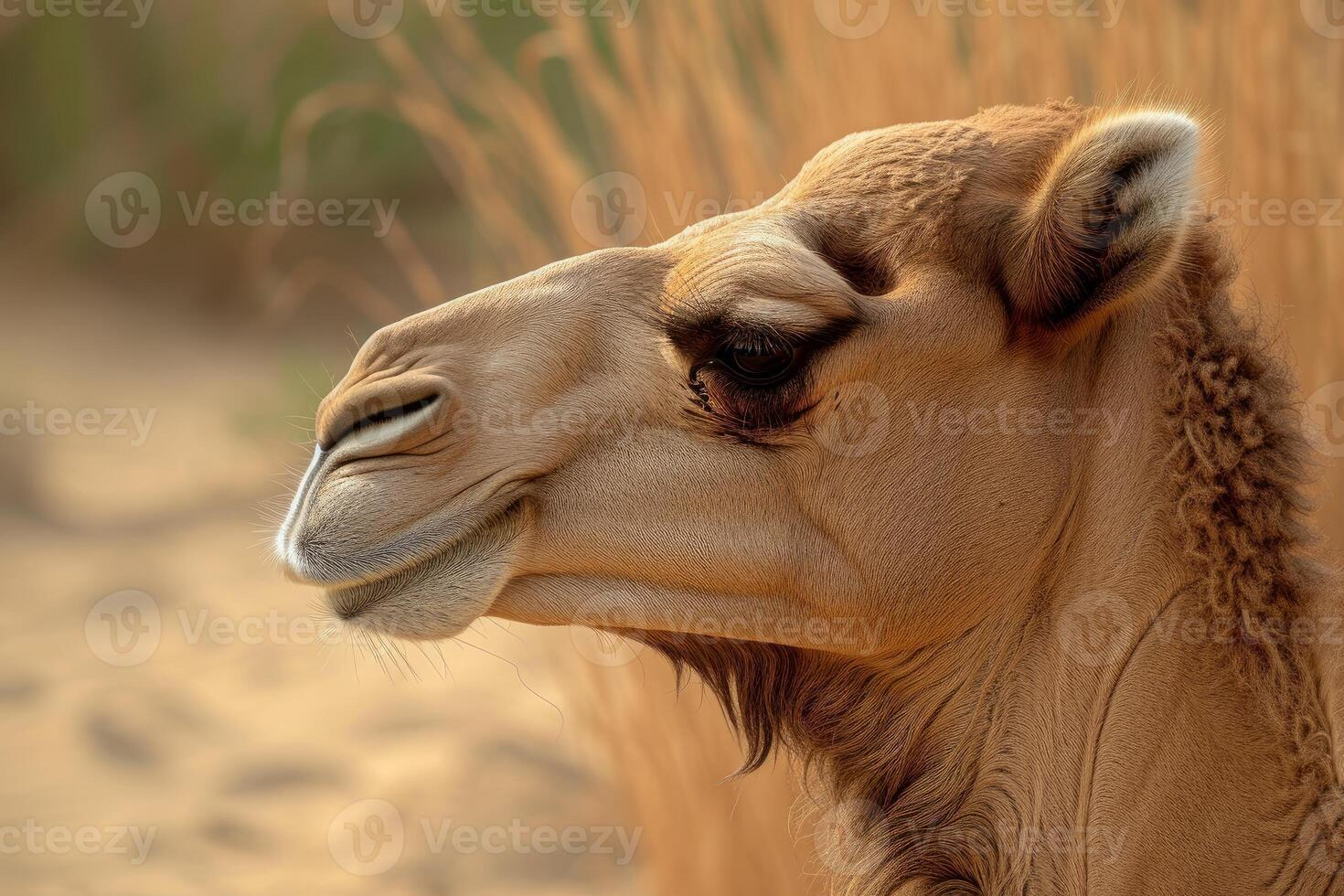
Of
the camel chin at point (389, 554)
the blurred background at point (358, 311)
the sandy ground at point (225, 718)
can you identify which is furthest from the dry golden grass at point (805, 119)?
the camel chin at point (389, 554)

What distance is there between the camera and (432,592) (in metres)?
1.64

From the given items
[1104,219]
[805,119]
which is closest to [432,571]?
[1104,219]

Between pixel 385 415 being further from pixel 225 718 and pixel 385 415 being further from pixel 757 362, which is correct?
pixel 225 718

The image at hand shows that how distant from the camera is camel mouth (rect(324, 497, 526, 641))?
1.64 metres

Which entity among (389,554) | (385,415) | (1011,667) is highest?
(385,415)

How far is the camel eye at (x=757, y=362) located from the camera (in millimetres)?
1676

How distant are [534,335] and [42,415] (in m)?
6.77

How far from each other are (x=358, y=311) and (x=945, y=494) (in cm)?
741

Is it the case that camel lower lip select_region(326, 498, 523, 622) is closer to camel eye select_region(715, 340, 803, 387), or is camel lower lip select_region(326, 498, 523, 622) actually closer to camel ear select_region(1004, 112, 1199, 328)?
camel eye select_region(715, 340, 803, 387)

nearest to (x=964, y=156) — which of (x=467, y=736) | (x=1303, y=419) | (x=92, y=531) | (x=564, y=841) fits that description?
(x=1303, y=419)

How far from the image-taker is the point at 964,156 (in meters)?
1.78

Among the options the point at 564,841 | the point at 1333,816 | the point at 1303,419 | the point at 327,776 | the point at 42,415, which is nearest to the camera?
the point at 1333,816

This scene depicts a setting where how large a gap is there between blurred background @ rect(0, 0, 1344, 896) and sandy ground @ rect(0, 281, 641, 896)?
0.05 feet

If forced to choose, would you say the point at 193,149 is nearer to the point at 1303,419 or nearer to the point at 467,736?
the point at 467,736
